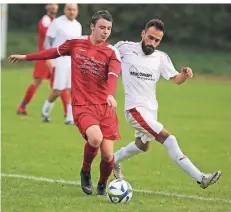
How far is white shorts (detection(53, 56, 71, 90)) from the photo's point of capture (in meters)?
14.4

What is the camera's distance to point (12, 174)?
902 centimetres

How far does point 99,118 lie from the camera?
778cm

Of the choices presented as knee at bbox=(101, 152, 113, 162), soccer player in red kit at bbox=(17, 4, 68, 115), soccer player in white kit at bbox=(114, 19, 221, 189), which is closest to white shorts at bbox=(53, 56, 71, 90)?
soccer player in red kit at bbox=(17, 4, 68, 115)

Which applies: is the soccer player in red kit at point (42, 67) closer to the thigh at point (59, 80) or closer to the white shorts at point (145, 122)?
the thigh at point (59, 80)

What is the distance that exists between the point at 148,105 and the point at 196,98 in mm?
14501

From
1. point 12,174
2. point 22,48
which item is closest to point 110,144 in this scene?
point 12,174

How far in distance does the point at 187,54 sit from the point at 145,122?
1167 inches

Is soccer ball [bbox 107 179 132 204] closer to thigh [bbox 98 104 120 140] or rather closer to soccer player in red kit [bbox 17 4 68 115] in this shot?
thigh [bbox 98 104 120 140]

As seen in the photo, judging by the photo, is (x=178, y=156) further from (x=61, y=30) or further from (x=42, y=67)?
(x=42, y=67)

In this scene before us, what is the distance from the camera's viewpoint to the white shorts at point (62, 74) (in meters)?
14.4

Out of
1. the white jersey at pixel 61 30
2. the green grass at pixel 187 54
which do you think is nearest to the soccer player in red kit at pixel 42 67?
the white jersey at pixel 61 30

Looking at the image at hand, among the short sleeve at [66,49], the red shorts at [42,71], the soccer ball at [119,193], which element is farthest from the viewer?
the red shorts at [42,71]

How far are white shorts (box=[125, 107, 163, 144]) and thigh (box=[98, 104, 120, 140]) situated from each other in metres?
0.51

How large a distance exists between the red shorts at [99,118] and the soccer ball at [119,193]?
57 centimetres
